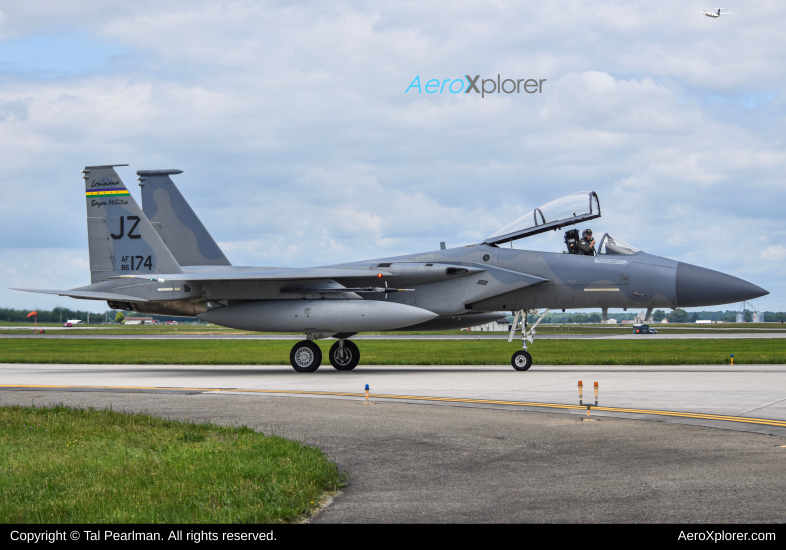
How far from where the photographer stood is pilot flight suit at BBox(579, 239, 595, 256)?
1953cm

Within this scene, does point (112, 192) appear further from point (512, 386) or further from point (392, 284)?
point (512, 386)

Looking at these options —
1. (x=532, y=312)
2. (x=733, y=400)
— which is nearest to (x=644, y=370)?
(x=532, y=312)

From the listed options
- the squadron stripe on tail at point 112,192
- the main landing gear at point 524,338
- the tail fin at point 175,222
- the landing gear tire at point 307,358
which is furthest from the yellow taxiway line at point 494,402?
the tail fin at point 175,222

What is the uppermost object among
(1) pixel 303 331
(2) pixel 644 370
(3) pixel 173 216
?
(3) pixel 173 216

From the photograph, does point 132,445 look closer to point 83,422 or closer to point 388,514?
point 83,422

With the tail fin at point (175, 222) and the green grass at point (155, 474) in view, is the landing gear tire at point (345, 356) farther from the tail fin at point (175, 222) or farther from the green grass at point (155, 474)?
the green grass at point (155, 474)

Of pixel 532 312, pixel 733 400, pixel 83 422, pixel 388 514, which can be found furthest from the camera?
pixel 532 312

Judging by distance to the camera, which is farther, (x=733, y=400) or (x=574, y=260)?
(x=574, y=260)

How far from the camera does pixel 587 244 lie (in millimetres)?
19547

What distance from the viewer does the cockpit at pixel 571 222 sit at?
62.8 ft

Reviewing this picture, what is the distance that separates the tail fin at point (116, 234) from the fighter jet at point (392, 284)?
30 mm

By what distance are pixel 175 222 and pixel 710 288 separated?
1600 centimetres

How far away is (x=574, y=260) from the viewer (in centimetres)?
1939
